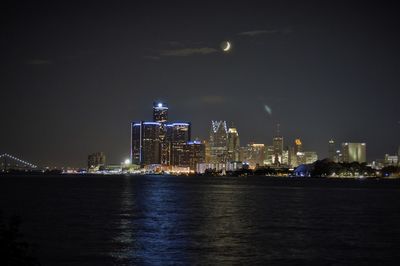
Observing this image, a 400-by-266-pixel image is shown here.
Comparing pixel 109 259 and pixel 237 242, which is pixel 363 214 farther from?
pixel 109 259

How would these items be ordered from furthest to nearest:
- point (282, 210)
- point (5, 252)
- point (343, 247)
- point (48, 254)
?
point (282, 210) < point (343, 247) < point (48, 254) < point (5, 252)

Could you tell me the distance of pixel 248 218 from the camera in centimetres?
5681

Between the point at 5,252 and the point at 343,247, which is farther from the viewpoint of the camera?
the point at 343,247

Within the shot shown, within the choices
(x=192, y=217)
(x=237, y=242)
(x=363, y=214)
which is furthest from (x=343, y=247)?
(x=363, y=214)

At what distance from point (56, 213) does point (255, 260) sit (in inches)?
1321

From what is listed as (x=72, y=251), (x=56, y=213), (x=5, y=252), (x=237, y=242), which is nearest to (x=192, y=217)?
(x=56, y=213)

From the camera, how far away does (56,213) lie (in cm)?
6106

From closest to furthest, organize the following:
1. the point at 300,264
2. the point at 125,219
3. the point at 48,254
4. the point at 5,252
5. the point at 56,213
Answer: the point at 5,252, the point at 300,264, the point at 48,254, the point at 125,219, the point at 56,213

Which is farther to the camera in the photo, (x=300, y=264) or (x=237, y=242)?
(x=237, y=242)

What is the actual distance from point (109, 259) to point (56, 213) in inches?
1201

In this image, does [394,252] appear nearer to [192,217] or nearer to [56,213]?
[192,217]

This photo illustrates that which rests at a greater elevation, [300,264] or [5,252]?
[5,252]

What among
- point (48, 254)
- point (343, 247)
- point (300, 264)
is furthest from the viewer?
point (343, 247)

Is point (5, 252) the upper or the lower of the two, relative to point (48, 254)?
upper
